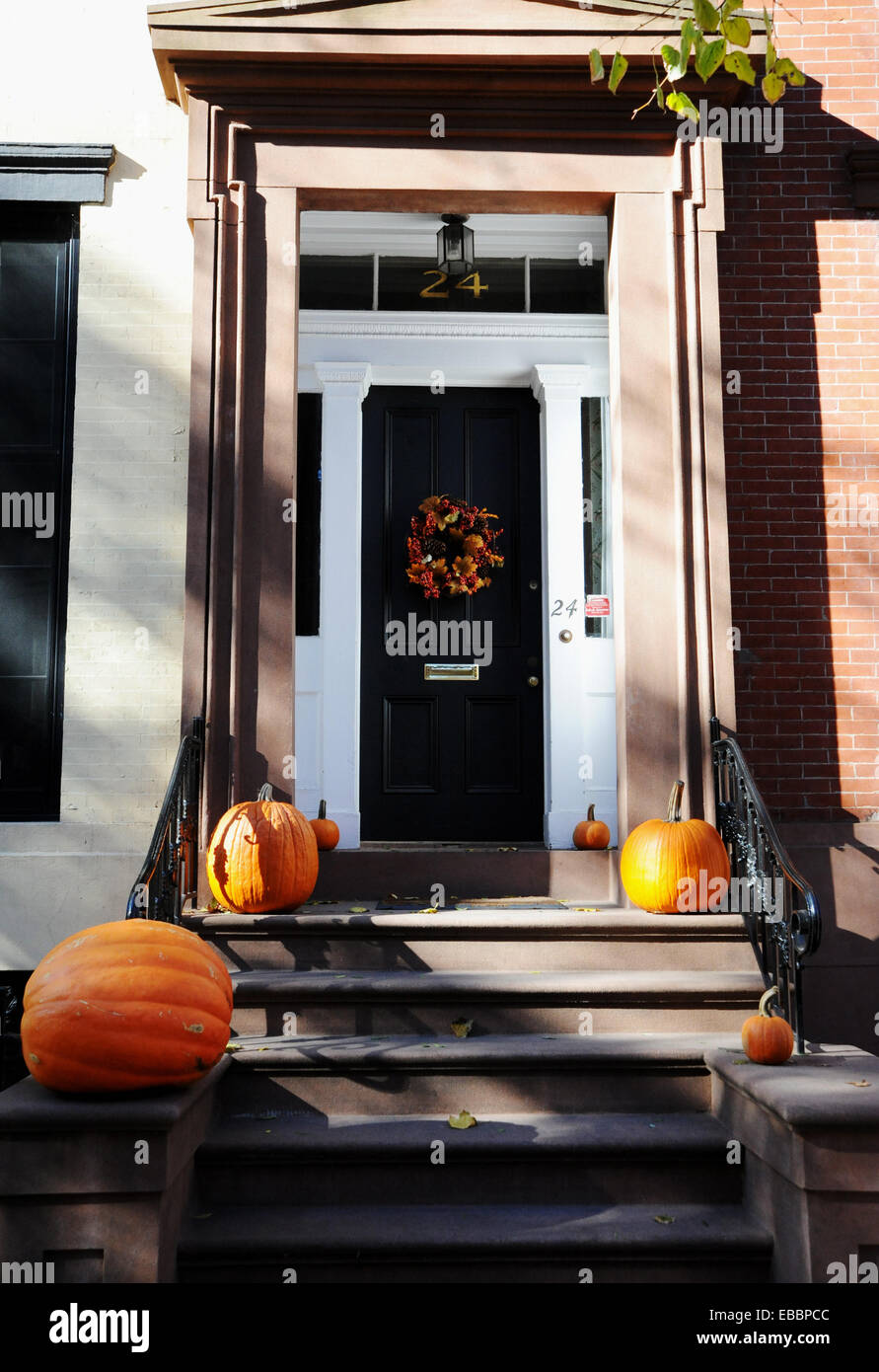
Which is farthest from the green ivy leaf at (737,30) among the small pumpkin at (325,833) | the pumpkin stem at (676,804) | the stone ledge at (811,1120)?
the small pumpkin at (325,833)

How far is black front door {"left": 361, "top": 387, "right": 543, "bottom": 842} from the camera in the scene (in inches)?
267

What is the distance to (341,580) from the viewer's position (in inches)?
269

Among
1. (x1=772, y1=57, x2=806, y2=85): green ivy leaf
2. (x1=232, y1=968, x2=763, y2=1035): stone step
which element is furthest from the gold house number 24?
(x1=232, y1=968, x2=763, y2=1035): stone step

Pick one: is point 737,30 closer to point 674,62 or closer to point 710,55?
point 710,55

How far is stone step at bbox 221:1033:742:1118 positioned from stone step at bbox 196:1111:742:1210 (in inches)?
9.6

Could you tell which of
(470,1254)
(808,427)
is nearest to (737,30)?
(808,427)

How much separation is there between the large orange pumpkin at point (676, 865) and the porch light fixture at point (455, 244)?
3.79 meters

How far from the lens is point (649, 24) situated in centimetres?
507

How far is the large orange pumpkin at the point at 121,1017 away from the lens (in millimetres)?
3066

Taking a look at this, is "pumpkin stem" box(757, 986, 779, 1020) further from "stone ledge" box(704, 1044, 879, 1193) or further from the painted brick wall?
the painted brick wall

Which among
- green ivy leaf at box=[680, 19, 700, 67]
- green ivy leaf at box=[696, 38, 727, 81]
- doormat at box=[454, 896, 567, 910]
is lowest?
doormat at box=[454, 896, 567, 910]

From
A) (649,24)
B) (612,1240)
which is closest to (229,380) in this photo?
(649,24)

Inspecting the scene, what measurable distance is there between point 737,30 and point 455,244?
298 cm

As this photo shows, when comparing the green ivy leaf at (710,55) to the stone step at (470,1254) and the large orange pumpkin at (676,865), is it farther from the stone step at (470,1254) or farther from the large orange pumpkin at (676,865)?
the stone step at (470,1254)
